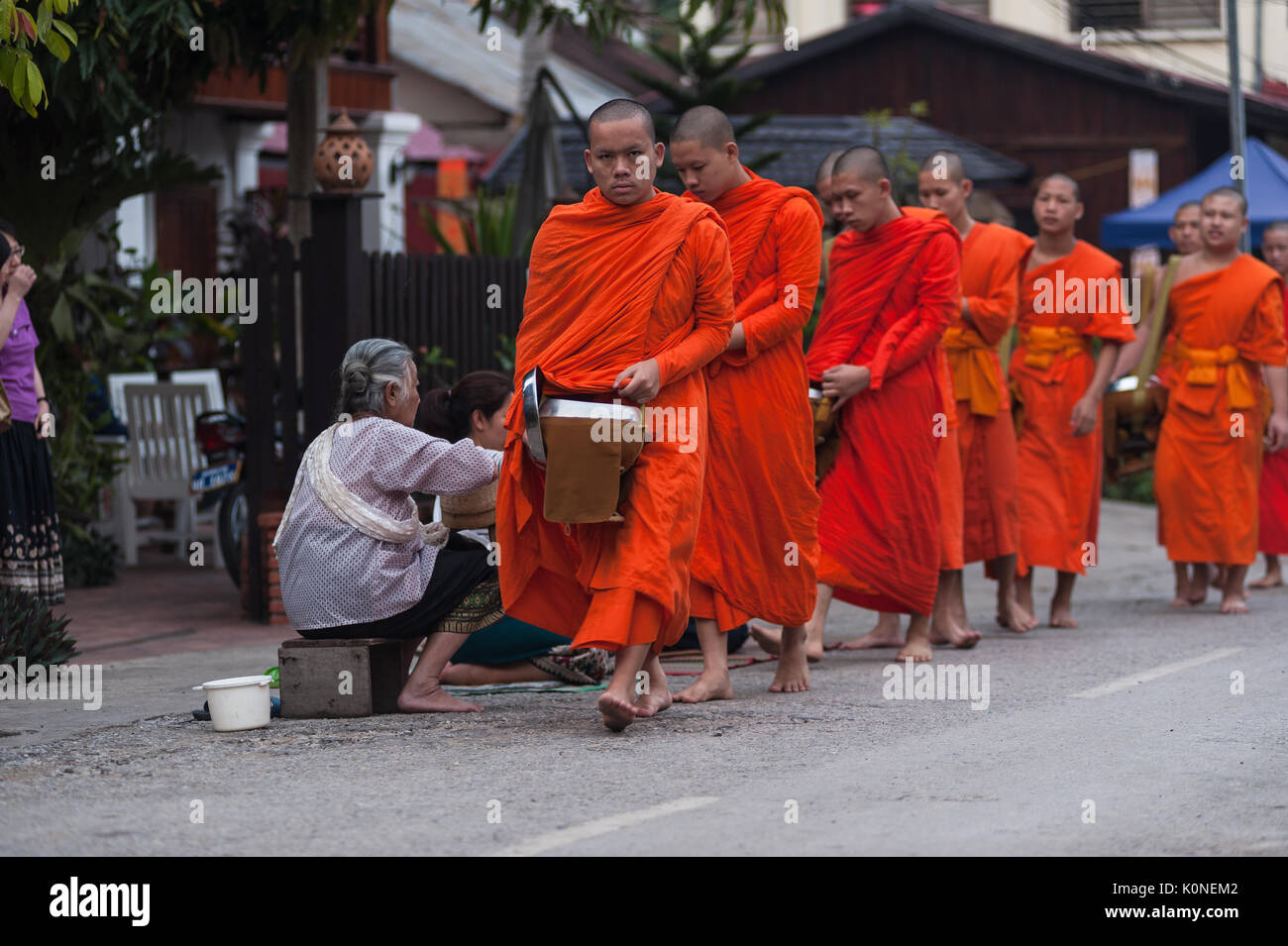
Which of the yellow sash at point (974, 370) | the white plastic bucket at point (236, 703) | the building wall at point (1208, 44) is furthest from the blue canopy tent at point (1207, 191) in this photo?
the white plastic bucket at point (236, 703)

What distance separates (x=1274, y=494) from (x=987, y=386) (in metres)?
3.10

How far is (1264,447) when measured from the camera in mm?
11234

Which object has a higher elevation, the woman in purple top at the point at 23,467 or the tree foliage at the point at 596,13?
the tree foliage at the point at 596,13

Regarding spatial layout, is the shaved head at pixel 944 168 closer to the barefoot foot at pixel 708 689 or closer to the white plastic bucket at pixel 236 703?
the barefoot foot at pixel 708 689

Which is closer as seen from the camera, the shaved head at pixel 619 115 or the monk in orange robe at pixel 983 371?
the shaved head at pixel 619 115

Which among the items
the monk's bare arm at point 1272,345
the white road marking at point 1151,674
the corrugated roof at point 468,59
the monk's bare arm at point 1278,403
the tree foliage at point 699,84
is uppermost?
the corrugated roof at point 468,59

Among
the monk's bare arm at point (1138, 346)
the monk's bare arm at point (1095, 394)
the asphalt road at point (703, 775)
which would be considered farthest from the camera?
the monk's bare arm at point (1138, 346)

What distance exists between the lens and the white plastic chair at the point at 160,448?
37.6ft

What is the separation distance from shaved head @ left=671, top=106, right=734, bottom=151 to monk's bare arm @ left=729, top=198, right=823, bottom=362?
34cm

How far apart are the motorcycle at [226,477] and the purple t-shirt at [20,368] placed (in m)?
1.53

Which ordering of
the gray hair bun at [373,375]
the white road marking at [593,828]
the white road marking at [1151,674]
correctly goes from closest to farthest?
the white road marking at [593,828] < the gray hair bun at [373,375] < the white road marking at [1151,674]

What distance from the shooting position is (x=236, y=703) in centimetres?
616

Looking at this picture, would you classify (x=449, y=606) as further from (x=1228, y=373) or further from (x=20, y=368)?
(x=1228, y=373)
